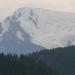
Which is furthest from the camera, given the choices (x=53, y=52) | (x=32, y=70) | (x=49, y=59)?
(x=53, y=52)

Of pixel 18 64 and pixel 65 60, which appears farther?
pixel 65 60

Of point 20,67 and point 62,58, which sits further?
point 62,58

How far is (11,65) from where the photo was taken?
10375 cm

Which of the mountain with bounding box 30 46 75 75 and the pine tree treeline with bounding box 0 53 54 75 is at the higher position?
the pine tree treeline with bounding box 0 53 54 75

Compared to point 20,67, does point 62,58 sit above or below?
below

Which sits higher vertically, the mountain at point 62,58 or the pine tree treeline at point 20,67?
the pine tree treeline at point 20,67

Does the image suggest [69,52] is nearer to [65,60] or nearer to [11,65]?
[65,60]

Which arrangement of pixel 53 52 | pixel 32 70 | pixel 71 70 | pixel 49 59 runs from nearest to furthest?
pixel 32 70, pixel 71 70, pixel 49 59, pixel 53 52

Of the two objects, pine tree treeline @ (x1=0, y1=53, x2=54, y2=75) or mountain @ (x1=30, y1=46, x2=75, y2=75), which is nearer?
pine tree treeline @ (x1=0, y1=53, x2=54, y2=75)

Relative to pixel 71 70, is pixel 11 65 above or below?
above

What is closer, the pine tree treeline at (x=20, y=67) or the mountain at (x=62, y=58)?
the pine tree treeline at (x=20, y=67)

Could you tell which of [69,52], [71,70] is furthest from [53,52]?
[71,70]

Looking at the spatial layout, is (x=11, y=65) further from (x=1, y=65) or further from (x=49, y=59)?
(x=49, y=59)

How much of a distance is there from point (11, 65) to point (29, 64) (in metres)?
4.66
